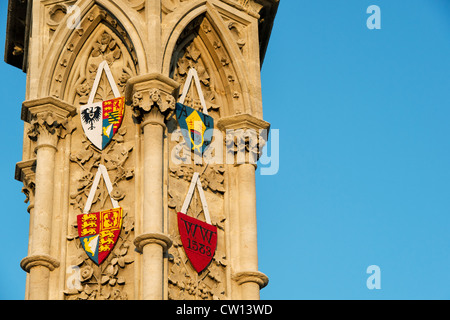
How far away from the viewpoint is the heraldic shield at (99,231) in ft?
105

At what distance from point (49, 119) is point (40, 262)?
10.7ft

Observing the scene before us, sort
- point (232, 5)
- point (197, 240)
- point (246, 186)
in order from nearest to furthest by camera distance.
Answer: point (197, 240) → point (246, 186) → point (232, 5)

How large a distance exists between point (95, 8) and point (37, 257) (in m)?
5.83

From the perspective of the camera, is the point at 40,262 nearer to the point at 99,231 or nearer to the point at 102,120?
the point at 99,231

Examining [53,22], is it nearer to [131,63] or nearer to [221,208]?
[131,63]

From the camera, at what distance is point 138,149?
107 feet

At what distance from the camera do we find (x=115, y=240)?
105 ft

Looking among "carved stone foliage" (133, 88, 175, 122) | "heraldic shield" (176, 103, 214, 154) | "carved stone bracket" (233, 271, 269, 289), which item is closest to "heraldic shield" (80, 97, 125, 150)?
"carved stone foliage" (133, 88, 175, 122)

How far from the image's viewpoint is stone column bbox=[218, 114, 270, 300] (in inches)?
1282

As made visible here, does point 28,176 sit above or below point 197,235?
above

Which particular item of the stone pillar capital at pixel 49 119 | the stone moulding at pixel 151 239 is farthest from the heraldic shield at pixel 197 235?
the stone pillar capital at pixel 49 119

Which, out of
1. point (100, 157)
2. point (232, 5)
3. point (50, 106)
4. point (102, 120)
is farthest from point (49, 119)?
point (232, 5)

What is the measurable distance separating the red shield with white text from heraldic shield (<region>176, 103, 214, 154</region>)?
1.77m
